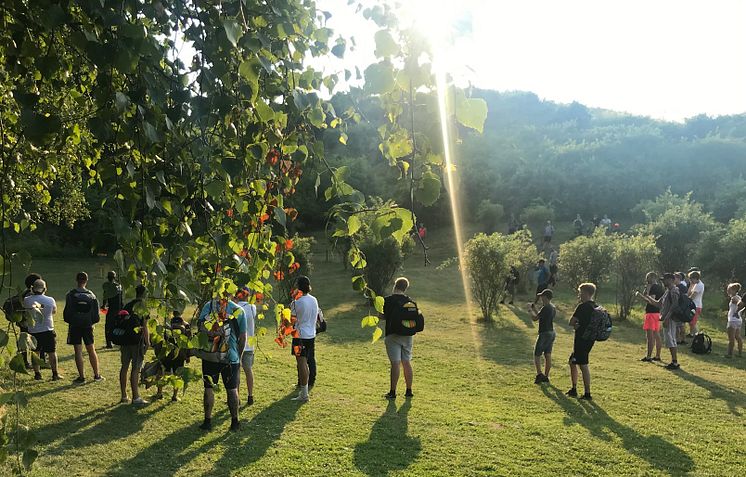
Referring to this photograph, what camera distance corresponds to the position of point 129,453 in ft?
18.1

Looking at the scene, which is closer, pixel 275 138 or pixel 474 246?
pixel 275 138

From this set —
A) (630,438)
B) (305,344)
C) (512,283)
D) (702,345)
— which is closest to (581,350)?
(630,438)

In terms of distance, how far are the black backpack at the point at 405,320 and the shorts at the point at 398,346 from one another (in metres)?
0.13

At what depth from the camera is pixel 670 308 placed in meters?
9.76

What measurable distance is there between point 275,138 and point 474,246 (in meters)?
13.7

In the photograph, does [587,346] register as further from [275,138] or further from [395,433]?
[275,138]

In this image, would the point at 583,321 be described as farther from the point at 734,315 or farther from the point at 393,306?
the point at 734,315

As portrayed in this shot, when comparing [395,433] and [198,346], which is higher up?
[198,346]

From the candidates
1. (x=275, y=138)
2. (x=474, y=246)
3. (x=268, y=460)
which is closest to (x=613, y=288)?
(x=474, y=246)

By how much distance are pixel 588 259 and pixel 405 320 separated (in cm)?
1164

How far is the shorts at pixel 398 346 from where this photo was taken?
7.32 m

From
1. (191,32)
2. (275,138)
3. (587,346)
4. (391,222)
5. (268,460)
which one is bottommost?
(268,460)

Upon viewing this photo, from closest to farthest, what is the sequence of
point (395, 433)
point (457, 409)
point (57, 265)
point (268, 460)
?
1. point (268, 460)
2. point (395, 433)
3. point (457, 409)
4. point (57, 265)

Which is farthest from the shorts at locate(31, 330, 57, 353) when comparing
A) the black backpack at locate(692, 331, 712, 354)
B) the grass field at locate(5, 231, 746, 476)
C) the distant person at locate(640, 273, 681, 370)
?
the black backpack at locate(692, 331, 712, 354)
